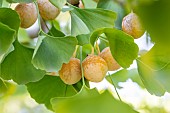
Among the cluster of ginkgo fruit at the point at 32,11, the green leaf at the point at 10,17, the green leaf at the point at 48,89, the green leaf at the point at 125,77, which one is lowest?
the green leaf at the point at 125,77

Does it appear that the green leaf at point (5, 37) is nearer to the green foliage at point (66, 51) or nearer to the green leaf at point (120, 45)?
the green foliage at point (66, 51)

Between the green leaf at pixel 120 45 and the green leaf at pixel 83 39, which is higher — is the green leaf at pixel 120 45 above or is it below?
above

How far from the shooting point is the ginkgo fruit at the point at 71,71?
549 millimetres

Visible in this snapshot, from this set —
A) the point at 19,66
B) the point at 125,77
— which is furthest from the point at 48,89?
the point at 125,77

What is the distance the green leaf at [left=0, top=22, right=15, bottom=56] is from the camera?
1.56ft

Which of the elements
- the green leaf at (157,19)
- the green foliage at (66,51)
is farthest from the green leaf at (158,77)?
the green leaf at (157,19)

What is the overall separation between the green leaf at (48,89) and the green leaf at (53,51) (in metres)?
0.12

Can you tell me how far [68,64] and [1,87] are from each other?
126mm

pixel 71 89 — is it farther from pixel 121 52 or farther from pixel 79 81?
pixel 121 52

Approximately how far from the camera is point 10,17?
0.50 metres

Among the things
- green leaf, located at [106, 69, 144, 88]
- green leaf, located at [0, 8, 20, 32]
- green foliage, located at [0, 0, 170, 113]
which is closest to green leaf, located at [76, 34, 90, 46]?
green foliage, located at [0, 0, 170, 113]

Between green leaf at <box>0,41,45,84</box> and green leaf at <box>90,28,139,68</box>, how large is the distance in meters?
0.13

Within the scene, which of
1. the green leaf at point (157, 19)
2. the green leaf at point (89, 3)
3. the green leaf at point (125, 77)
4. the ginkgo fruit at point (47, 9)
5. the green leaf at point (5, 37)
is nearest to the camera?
the green leaf at point (157, 19)

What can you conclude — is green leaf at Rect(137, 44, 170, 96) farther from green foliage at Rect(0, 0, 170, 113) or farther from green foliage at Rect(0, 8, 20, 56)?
green foliage at Rect(0, 8, 20, 56)
